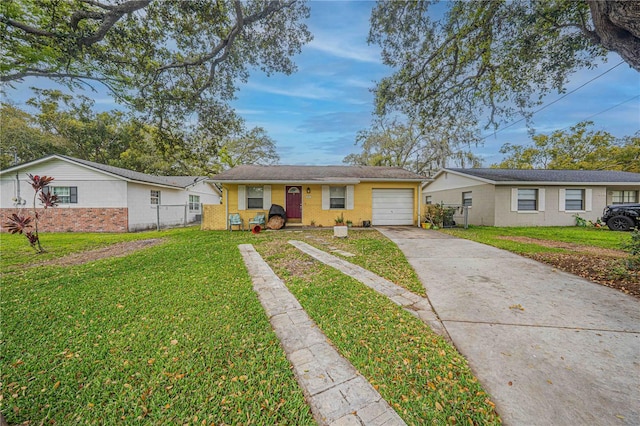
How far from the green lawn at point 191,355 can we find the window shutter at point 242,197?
704 cm

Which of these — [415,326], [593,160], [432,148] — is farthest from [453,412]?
[593,160]

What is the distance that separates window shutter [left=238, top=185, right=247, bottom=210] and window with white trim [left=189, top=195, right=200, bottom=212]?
827 cm

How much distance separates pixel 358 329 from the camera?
254cm

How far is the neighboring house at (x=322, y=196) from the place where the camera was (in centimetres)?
1083

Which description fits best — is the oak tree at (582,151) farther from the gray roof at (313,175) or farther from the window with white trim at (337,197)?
the window with white trim at (337,197)

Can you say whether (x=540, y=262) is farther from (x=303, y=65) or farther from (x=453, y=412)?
(x=303, y=65)

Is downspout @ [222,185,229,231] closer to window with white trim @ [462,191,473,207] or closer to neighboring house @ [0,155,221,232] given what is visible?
neighboring house @ [0,155,221,232]

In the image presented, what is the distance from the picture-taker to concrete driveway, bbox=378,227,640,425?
5.26 ft

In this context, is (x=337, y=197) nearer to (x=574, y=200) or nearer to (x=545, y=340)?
(x=545, y=340)

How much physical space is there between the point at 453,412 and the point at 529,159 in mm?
34827

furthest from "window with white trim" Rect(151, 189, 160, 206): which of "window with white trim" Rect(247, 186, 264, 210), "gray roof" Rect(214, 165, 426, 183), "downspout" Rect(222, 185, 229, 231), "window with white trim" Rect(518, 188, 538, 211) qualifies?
"window with white trim" Rect(518, 188, 538, 211)

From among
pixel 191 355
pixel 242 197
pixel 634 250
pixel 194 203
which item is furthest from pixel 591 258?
pixel 194 203

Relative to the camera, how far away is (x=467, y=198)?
13930 millimetres

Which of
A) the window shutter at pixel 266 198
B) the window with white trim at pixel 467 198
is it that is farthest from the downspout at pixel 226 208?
the window with white trim at pixel 467 198
